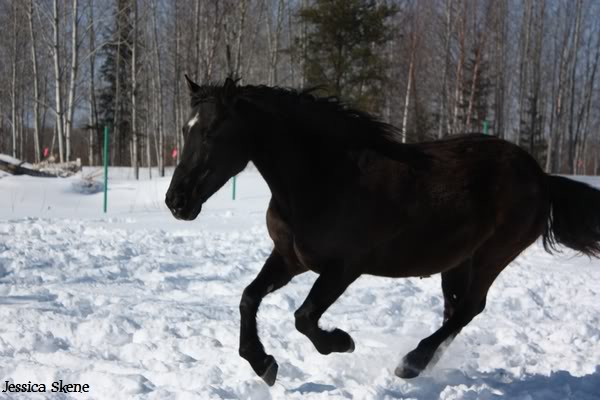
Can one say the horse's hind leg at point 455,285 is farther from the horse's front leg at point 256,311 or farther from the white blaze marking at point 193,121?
the white blaze marking at point 193,121

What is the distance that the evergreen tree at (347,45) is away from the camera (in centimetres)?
1942

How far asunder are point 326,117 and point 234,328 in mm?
1857

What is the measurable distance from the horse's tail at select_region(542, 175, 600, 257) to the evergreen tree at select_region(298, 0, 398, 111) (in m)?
15.3

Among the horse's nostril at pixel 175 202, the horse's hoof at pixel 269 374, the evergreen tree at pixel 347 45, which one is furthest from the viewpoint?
the evergreen tree at pixel 347 45

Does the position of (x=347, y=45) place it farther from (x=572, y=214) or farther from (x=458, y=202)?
(x=458, y=202)

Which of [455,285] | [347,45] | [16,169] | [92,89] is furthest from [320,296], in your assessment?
[92,89]

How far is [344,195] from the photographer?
10.2 ft

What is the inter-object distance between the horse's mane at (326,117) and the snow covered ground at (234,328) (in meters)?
1.35

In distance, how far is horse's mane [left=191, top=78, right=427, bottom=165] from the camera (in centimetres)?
316

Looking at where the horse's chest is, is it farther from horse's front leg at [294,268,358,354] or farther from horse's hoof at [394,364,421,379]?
horse's hoof at [394,364,421,379]

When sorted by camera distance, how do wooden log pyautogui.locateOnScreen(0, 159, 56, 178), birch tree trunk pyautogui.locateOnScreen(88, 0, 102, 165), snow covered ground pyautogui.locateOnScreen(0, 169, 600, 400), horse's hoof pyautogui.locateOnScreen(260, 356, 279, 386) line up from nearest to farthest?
horse's hoof pyautogui.locateOnScreen(260, 356, 279, 386), snow covered ground pyautogui.locateOnScreen(0, 169, 600, 400), wooden log pyautogui.locateOnScreen(0, 159, 56, 178), birch tree trunk pyautogui.locateOnScreen(88, 0, 102, 165)

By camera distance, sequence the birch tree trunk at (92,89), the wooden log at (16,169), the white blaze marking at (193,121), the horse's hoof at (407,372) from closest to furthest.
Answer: the white blaze marking at (193,121)
the horse's hoof at (407,372)
the wooden log at (16,169)
the birch tree trunk at (92,89)

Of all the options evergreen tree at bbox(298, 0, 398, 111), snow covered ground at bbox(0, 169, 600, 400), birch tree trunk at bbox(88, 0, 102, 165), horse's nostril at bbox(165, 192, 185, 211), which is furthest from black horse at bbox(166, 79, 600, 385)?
birch tree trunk at bbox(88, 0, 102, 165)

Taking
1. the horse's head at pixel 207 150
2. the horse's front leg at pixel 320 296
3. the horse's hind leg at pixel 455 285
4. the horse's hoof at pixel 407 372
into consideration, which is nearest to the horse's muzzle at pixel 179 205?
the horse's head at pixel 207 150
